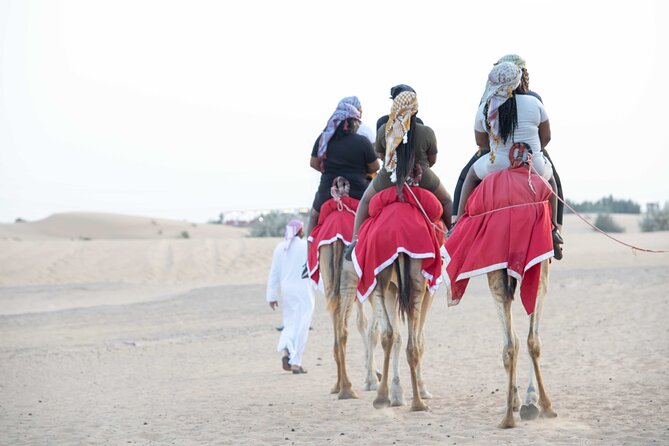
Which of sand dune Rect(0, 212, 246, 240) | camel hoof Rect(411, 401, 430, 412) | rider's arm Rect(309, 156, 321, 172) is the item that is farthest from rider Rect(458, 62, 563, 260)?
sand dune Rect(0, 212, 246, 240)

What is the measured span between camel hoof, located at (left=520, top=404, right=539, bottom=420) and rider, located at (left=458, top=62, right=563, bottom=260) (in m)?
1.35

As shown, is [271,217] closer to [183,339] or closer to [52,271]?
[52,271]

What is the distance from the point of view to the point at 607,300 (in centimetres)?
2131

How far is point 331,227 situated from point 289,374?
10.9ft

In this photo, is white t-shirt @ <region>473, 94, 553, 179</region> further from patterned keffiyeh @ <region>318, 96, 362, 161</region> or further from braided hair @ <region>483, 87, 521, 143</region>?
patterned keffiyeh @ <region>318, 96, 362, 161</region>

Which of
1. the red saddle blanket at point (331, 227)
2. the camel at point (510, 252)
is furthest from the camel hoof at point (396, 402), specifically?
the red saddle blanket at point (331, 227)

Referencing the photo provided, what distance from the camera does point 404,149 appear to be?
35.2 ft

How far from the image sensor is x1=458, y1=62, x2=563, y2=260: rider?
9.46 meters

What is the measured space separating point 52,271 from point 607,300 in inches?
1081

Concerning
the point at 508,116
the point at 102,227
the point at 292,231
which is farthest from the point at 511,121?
the point at 102,227

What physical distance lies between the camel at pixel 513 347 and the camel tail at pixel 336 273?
9.79 ft

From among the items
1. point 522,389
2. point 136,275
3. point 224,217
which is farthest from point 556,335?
point 224,217

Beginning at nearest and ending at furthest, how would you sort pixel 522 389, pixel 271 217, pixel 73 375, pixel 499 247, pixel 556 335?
pixel 499 247 → pixel 522 389 → pixel 73 375 → pixel 556 335 → pixel 271 217

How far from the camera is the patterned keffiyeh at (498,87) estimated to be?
9438 millimetres
